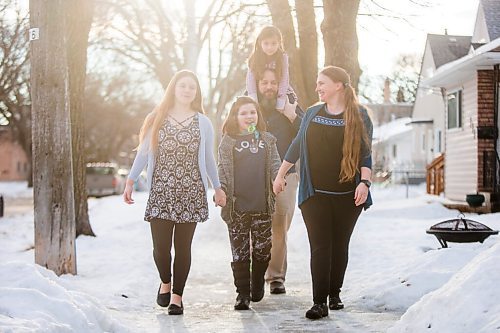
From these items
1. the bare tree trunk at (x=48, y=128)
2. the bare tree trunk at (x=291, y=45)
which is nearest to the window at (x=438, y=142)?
the bare tree trunk at (x=291, y=45)

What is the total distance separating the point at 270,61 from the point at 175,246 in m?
2.07

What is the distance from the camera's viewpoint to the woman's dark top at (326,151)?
590cm

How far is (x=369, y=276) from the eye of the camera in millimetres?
8297

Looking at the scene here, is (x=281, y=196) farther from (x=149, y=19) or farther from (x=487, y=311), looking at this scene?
(x=149, y=19)

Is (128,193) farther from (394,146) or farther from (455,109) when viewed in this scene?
(394,146)

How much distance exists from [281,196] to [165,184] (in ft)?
5.06

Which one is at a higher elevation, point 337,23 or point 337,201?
point 337,23

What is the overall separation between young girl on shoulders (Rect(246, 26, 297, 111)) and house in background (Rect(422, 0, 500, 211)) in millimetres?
12475

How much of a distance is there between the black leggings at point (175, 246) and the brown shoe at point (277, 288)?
1304 mm

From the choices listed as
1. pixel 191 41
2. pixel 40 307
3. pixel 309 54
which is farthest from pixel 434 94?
pixel 40 307

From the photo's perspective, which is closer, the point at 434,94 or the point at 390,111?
the point at 434,94

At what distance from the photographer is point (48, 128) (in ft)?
24.4

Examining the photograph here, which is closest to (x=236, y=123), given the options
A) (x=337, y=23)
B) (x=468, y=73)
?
(x=337, y=23)

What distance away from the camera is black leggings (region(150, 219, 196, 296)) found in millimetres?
6184
